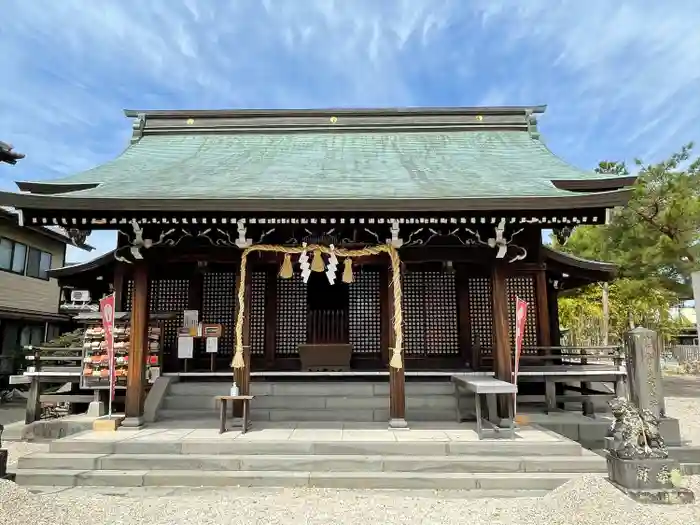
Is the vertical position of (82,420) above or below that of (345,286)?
below

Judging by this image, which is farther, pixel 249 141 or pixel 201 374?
pixel 249 141

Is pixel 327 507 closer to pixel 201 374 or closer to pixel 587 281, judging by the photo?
pixel 201 374

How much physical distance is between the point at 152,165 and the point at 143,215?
156 inches

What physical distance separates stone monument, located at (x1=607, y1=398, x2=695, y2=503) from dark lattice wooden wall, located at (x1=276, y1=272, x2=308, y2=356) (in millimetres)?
6981

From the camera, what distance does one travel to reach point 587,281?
1281cm

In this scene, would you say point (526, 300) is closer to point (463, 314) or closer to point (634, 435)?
point (463, 314)

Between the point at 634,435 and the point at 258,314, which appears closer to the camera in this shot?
the point at 634,435

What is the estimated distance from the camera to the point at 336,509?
18.0 feet

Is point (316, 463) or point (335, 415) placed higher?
point (335, 415)

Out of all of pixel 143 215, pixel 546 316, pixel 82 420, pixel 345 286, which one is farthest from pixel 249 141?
pixel 546 316

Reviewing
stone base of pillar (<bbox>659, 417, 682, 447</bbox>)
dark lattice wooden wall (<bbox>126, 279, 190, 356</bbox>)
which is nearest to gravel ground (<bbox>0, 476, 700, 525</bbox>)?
stone base of pillar (<bbox>659, 417, 682, 447</bbox>)

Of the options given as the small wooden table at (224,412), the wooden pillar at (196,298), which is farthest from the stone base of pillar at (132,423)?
the wooden pillar at (196,298)

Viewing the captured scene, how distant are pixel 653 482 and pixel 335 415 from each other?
5.02 metres

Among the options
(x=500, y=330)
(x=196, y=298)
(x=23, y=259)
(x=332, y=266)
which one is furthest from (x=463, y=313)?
(x=23, y=259)
